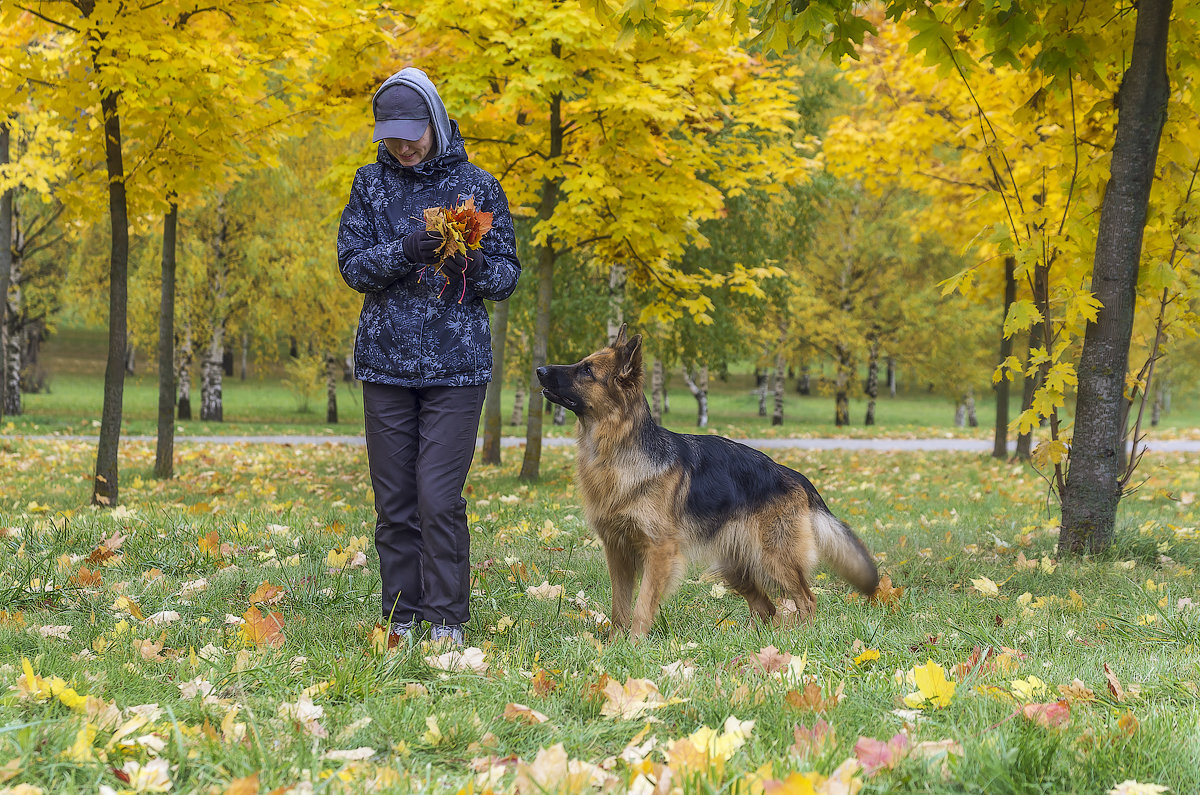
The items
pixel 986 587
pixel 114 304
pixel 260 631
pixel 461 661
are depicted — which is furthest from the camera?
pixel 114 304

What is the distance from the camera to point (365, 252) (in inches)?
138

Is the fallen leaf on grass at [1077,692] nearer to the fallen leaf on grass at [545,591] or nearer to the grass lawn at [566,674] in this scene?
the grass lawn at [566,674]

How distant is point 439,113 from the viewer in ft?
11.7

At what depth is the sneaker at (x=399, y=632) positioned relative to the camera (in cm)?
327

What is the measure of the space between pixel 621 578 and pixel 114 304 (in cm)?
564

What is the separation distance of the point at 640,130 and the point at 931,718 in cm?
694

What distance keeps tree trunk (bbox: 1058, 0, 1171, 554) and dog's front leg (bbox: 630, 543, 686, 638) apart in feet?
9.53

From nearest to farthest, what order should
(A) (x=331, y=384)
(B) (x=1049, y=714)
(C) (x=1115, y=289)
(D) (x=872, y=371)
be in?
(B) (x=1049, y=714) → (C) (x=1115, y=289) → (A) (x=331, y=384) → (D) (x=872, y=371)

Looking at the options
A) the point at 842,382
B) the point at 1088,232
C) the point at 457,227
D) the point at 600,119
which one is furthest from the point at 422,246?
the point at 842,382

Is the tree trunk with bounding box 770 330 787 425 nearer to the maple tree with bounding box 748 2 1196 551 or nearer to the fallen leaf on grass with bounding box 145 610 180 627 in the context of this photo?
the maple tree with bounding box 748 2 1196 551

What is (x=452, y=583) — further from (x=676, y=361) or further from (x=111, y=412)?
(x=676, y=361)

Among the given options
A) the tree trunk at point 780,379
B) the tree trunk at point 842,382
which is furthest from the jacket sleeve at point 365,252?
the tree trunk at point 842,382

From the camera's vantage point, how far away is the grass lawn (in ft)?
7.02

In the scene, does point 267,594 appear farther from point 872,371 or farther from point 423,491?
point 872,371
